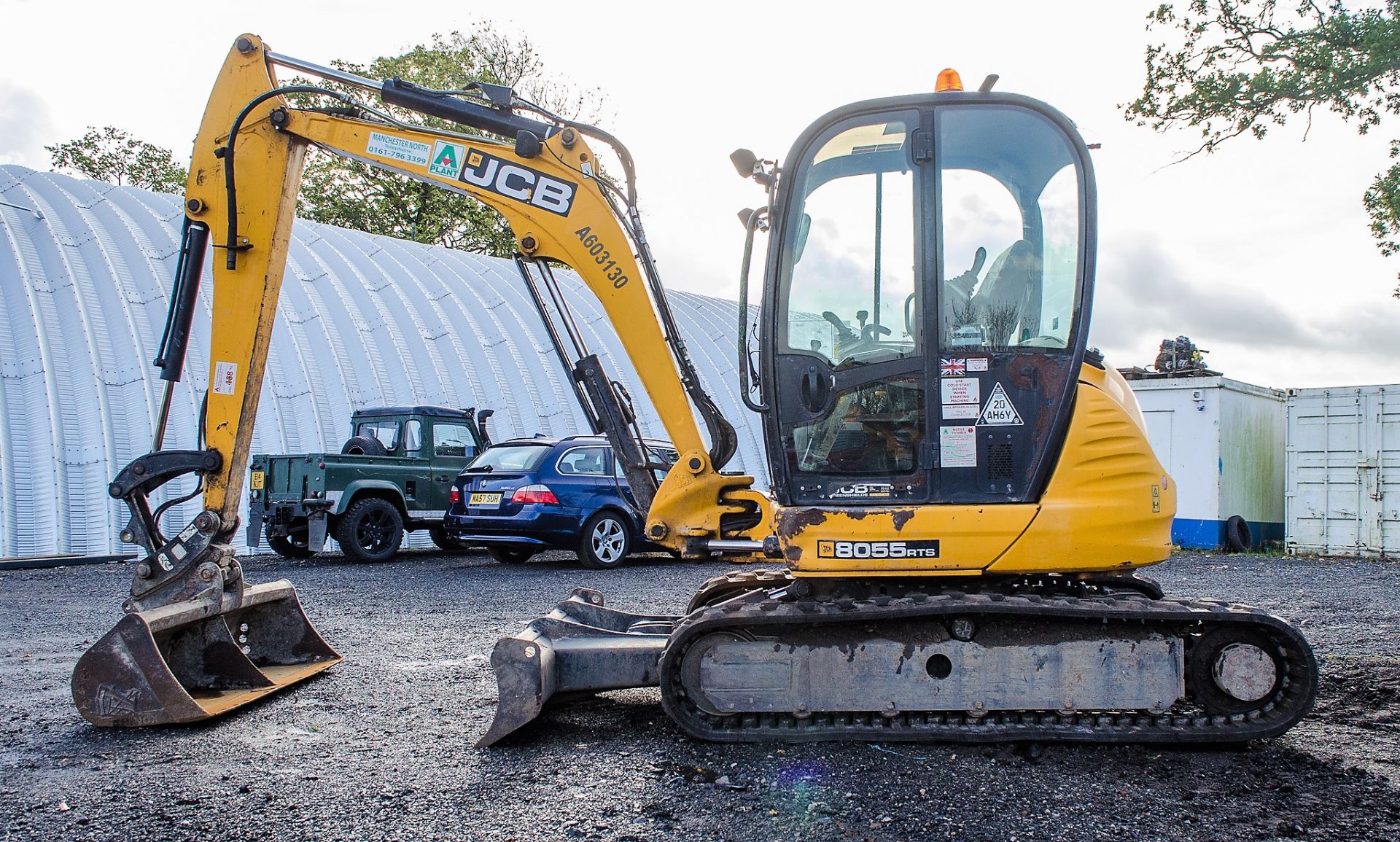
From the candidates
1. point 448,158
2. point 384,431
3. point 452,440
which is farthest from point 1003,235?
point 384,431

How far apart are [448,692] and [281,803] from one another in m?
1.87

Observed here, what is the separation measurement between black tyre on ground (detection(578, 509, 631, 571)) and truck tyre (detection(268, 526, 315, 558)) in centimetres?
407

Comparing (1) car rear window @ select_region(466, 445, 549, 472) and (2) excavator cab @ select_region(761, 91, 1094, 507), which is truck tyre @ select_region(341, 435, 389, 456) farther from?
(2) excavator cab @ select_region(761, 91, 1094, 507)

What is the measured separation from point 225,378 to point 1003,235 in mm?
4083

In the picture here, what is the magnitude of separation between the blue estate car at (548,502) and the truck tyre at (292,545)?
251 cm

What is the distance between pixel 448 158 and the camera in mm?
5406

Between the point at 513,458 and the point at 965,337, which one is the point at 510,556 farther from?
the point at 965,337

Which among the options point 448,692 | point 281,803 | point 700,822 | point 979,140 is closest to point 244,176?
point 448,692

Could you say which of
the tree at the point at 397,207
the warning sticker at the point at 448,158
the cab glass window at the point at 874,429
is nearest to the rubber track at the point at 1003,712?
the cab glass window at the point at 874,429

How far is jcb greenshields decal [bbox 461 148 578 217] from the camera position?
538 centimetres

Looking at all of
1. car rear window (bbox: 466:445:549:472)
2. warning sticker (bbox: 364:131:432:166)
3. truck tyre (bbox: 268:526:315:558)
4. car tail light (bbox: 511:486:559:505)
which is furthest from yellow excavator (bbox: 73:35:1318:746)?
truck tyre (bbox: 268:526:315:558)

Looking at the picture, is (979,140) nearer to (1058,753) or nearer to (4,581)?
(1058,753)

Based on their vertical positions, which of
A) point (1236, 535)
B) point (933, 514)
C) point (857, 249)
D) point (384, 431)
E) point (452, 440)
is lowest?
point (1236, 535)

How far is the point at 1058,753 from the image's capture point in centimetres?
432
